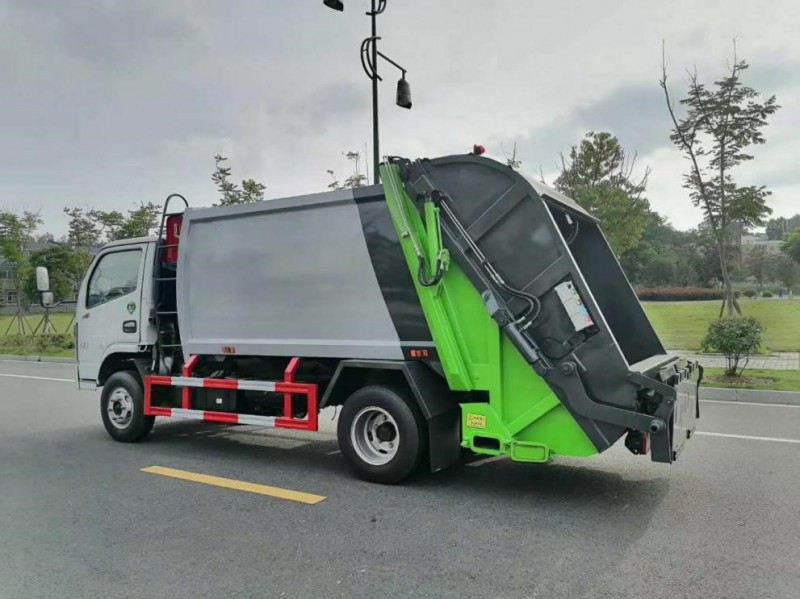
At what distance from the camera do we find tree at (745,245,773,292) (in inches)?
1772

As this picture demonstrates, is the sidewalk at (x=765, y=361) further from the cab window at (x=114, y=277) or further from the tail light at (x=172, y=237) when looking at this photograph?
the cab window at (x=114, y=277)

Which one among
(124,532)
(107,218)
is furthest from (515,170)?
(107,218)

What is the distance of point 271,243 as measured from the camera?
6.00 m

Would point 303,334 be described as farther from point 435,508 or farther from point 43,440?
point 43,440

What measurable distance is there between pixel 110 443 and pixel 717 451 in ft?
22.1

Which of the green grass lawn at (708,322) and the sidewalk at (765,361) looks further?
the green grass lawn at (708,322)

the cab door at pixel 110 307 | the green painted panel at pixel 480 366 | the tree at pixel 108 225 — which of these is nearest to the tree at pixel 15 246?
the tree at pixel 108 225

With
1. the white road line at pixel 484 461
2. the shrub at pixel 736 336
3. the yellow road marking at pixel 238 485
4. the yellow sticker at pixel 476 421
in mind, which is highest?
the shrub at pixel 736 336

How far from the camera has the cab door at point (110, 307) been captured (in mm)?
7066

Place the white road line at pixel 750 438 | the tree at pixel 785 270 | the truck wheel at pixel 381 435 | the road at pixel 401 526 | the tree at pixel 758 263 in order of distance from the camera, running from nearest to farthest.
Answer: the road at pixel 401 526 < the truck wheel at pixel 381 435 < the white road line at pixel 750 438 < the tree at pixel 785 270 < the tree at pixel 758 263

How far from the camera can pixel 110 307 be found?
7262 mm

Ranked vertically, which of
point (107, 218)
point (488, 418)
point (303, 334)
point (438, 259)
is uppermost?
point (107, 218)

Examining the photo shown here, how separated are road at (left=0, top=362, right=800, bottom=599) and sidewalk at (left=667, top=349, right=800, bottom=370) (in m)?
7.39

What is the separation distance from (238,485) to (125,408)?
98.6 inches
